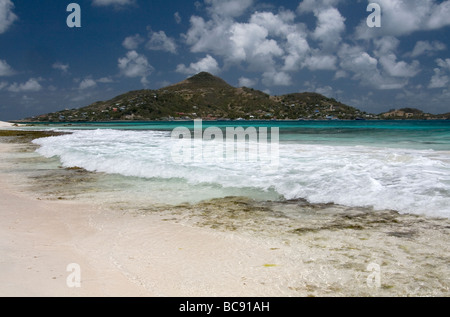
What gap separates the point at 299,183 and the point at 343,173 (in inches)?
67.6

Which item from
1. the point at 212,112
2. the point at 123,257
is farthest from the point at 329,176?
the point at 212,112

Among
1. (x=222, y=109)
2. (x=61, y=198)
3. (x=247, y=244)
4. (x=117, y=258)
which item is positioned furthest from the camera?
(x=222, y=109)

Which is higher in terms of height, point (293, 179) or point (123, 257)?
point (293, 179)

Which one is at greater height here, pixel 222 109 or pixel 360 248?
→ pixel 222 109

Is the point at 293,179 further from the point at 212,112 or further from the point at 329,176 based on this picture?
the point at 212,112

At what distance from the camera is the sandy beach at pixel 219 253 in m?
3.62

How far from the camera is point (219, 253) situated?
459 cm

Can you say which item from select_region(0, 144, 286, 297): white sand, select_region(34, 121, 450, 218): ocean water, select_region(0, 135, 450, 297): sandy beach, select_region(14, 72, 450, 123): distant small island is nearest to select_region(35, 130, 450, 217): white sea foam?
select_region(34, 121, 450, 218): ocean water

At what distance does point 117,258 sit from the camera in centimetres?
441

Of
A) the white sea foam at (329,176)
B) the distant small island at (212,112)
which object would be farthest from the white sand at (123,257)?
the distant small island at (212,112)
